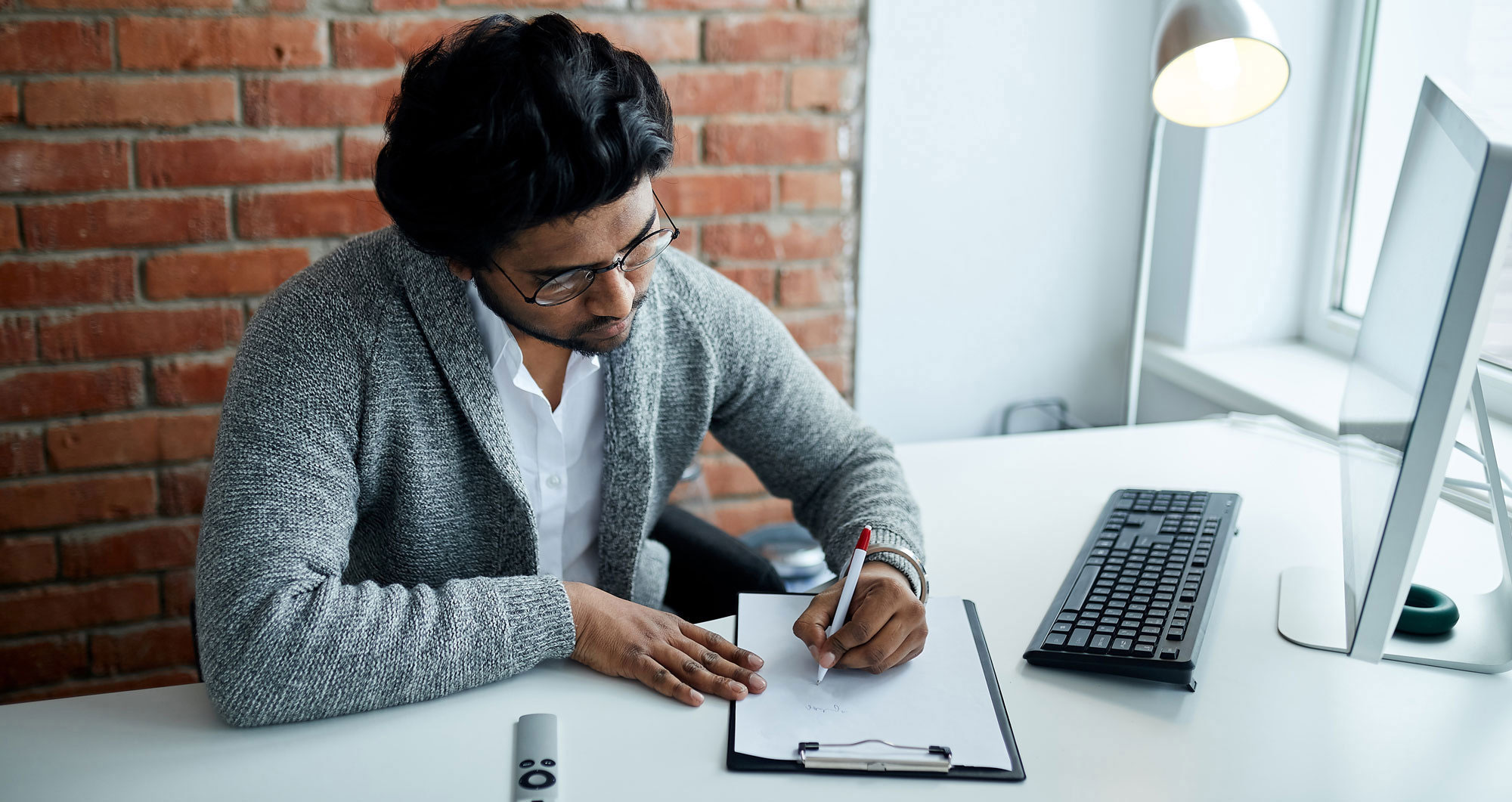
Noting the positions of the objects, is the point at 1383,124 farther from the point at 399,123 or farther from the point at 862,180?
the point at 399,123

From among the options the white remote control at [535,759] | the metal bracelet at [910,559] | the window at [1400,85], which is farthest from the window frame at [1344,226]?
the white remote control at [535,759]

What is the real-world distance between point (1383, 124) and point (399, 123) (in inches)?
70.3

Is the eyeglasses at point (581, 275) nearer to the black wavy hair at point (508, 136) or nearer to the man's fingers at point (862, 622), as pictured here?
the black wavy hair at point (508, 136)

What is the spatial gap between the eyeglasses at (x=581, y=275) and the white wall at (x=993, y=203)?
100 cm

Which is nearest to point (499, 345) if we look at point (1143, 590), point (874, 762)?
point (874, 762)

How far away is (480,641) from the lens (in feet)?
3.27

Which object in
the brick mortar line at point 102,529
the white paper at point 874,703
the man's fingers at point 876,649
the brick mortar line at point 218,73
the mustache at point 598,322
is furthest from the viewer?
the brick mortar line at point 102,529

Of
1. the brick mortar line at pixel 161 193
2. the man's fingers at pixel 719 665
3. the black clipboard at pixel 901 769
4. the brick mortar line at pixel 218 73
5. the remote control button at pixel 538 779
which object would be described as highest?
the brick mortar line at pixel 218 73

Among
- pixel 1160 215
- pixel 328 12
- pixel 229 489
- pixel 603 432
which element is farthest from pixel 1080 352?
pixel 229 489

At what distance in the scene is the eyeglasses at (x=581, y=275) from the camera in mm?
1082

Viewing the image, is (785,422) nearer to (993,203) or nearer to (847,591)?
(847,591)

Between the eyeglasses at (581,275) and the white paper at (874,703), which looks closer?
the white paper at (874,703)

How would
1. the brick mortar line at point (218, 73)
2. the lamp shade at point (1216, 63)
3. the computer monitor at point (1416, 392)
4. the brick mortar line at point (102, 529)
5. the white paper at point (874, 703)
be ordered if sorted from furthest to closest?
the brick mortar line at point (102, 529) < the brick mortar line at point (218, 73) < the lamp shade at point (1216, 63) < the white paper at point (874, 703) < the computer monitor at point (1416, 392)

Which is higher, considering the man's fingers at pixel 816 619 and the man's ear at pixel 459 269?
the man's ear at pixel 459 269
